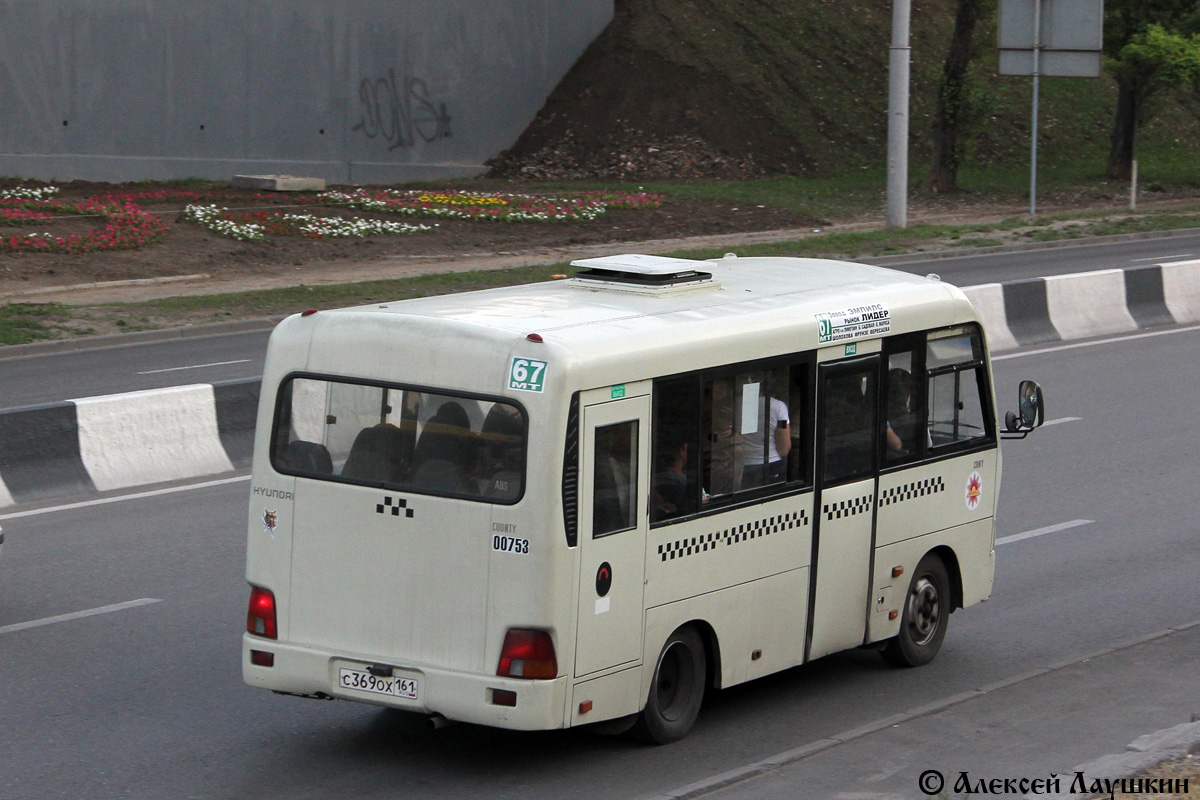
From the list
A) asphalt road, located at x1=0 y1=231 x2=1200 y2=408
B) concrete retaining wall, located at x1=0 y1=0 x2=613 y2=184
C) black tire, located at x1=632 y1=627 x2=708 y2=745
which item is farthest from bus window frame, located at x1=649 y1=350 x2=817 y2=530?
concrete retaining wall, located at x1=0 y1=0 x2=613 y2=184

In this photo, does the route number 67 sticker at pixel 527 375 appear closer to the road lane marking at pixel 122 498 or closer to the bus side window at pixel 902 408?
the bus side window at pixel 902 408

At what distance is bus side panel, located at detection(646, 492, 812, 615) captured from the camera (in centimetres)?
699

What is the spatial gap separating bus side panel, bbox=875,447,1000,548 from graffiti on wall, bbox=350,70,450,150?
119ft

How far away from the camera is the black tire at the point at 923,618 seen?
863 cm

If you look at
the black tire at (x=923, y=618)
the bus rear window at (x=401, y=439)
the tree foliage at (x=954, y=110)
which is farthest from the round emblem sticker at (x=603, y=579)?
the tree foliage at (x=954, y=110)

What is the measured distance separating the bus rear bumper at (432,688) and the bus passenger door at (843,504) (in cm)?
189

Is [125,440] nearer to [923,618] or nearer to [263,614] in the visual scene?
[263,614]

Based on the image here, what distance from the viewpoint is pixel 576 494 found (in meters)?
6.53

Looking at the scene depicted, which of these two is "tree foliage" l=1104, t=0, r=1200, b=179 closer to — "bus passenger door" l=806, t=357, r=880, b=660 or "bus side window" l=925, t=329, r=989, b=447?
Answer: "bus side window" l=925, t=329, r=989, b=447

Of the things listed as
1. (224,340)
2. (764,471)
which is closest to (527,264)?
(224,340)

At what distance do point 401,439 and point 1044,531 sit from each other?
21.2 ft

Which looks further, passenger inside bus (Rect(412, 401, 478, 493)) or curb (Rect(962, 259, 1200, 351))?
curb (Rect(962, 259, 1200, 351))

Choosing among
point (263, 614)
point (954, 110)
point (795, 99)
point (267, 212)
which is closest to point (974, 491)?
point (263, 614)

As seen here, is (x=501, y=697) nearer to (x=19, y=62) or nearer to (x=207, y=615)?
(x=207, y=615)
